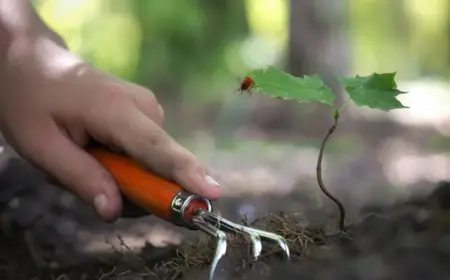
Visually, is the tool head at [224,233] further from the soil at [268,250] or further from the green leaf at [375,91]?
the green leaf at [375,91]

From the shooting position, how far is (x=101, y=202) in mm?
772

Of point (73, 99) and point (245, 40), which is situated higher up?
point (245, 40)

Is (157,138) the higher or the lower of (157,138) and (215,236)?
the higher

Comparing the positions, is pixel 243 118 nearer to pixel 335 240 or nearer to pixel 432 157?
pixel 432 157

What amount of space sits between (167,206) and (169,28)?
7375 millimetres

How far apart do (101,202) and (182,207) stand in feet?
0.56

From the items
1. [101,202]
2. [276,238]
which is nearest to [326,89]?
[276,238]

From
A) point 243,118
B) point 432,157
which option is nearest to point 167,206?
point 432,157

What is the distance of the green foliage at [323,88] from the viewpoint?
0.62 m

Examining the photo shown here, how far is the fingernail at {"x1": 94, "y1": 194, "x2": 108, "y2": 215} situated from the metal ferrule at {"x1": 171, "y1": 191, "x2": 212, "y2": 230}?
0.14m

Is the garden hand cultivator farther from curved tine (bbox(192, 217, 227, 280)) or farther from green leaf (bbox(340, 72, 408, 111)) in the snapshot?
green leaf (bbox(340, 72, 408, 111))

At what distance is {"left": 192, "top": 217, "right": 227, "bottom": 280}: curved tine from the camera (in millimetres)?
525

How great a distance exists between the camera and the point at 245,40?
7.82 m

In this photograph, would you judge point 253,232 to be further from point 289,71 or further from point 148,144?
point 289,71
